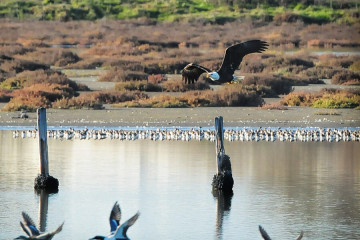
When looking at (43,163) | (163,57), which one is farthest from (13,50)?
(43,163)

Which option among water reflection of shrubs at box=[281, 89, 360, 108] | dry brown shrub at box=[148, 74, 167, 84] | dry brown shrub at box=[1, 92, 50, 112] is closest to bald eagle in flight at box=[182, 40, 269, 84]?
dry brown shrub at box=[1, 92, 50, 112]

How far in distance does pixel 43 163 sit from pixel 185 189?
371 centimetres

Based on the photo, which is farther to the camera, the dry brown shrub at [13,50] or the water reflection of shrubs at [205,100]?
the dry brown shrub at [13,50]

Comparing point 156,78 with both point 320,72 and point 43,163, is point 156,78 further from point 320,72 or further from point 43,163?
point 43,163

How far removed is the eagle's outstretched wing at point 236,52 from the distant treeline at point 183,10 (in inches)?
2637

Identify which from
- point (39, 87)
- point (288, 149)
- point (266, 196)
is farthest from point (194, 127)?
point (266, 196)

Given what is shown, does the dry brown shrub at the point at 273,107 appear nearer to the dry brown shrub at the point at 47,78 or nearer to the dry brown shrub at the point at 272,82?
the dry brown shrub at the point at 272,82

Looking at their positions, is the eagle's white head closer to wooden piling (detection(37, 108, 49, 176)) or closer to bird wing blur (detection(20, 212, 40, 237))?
wooden piling (detection(37, 108, 49, 176))

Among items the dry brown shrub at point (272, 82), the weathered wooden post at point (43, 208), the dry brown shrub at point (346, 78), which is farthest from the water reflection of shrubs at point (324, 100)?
the weathered wooden post at point (43, 208)

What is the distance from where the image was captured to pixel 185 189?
25.8 metres

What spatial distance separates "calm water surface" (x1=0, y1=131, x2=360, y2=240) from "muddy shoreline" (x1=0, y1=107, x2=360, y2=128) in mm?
3478

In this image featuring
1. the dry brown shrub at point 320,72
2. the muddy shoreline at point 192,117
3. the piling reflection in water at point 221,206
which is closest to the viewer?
the piling reflection in water at point 221,206

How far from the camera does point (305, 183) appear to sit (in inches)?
1057

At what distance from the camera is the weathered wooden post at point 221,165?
23938mm
